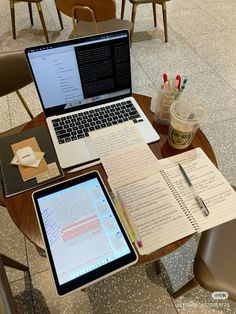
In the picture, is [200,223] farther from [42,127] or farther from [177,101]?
[42,127]

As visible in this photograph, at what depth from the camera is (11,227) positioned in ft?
4.23

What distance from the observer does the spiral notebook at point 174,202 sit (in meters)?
0.63

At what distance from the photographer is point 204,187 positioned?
72 cm

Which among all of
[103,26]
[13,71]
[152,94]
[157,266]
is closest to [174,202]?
[157,266]

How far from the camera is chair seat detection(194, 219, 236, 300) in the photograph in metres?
0.76

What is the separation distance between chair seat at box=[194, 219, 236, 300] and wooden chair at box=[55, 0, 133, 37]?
1.52 meters

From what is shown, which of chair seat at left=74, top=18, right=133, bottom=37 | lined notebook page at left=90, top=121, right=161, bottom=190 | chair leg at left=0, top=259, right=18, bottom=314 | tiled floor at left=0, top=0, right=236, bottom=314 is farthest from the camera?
chair seat at left=74, top=18, right=133, bottom=37

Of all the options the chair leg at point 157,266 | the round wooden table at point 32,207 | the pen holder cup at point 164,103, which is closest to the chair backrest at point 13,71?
the round wooden table at point 32,207

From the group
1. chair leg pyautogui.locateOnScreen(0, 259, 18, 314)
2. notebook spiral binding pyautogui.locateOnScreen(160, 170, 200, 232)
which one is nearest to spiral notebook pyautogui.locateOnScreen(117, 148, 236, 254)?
notebook spiral binding pyautogui.locateOnScreen(160, 170, 200, 232)

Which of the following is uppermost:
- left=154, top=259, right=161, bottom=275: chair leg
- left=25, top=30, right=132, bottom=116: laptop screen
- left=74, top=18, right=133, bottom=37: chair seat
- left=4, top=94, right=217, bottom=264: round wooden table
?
left=25, top=30, right=132, bottom=116: laptop screen

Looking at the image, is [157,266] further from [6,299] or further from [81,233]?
[6,299]

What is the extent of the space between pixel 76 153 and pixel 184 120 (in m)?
0.35

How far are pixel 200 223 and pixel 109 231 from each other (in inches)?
9.6

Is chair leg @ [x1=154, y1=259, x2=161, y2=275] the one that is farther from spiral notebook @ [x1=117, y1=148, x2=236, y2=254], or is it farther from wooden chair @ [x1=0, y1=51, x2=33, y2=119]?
wooden chair @ [x1=0, y1=51, x2=33, y2=119]
